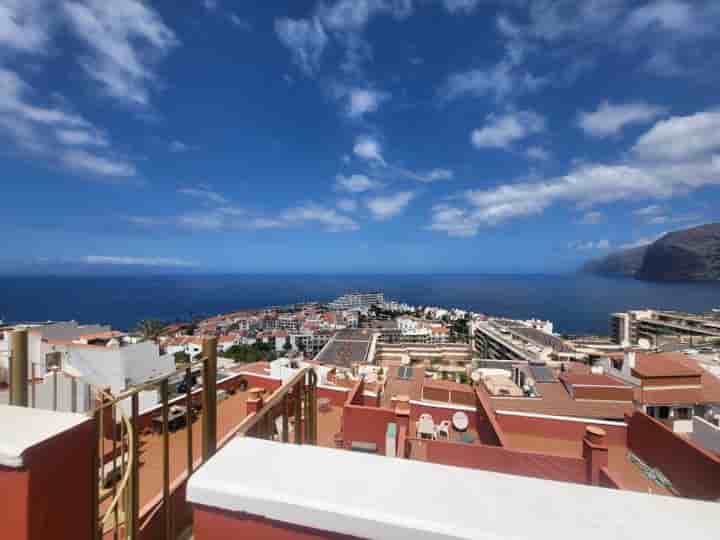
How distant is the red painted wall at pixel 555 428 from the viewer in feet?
19.8

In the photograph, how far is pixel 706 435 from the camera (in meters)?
6.68

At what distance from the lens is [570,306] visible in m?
83.9

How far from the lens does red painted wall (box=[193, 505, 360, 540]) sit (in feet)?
2.77

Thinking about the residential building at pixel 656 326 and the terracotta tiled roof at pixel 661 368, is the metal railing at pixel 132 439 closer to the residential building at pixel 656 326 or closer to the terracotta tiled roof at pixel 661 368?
the terracotta tiled roof at pixel 661 368

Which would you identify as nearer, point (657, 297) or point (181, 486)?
point (181, 486)

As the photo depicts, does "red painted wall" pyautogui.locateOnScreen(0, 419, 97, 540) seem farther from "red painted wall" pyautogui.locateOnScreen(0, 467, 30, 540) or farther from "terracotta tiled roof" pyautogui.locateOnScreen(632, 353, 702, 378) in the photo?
"terracotta tiled roof" pyautogui.locateOnScreen(632, 353, 702, 378)

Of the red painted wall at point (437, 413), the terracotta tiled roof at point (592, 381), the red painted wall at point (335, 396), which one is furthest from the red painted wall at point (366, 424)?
the terracotta tiled roof at point (592, 381)

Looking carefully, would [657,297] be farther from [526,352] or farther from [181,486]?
[181,486]

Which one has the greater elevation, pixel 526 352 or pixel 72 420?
pixel 72 420

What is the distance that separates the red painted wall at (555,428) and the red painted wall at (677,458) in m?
0.20

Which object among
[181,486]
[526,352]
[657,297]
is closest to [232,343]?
[526,352]

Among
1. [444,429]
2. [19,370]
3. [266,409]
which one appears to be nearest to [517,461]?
[444,429]

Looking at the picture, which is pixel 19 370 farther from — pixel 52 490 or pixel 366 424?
pixel 366 424

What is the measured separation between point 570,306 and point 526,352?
213 ft
